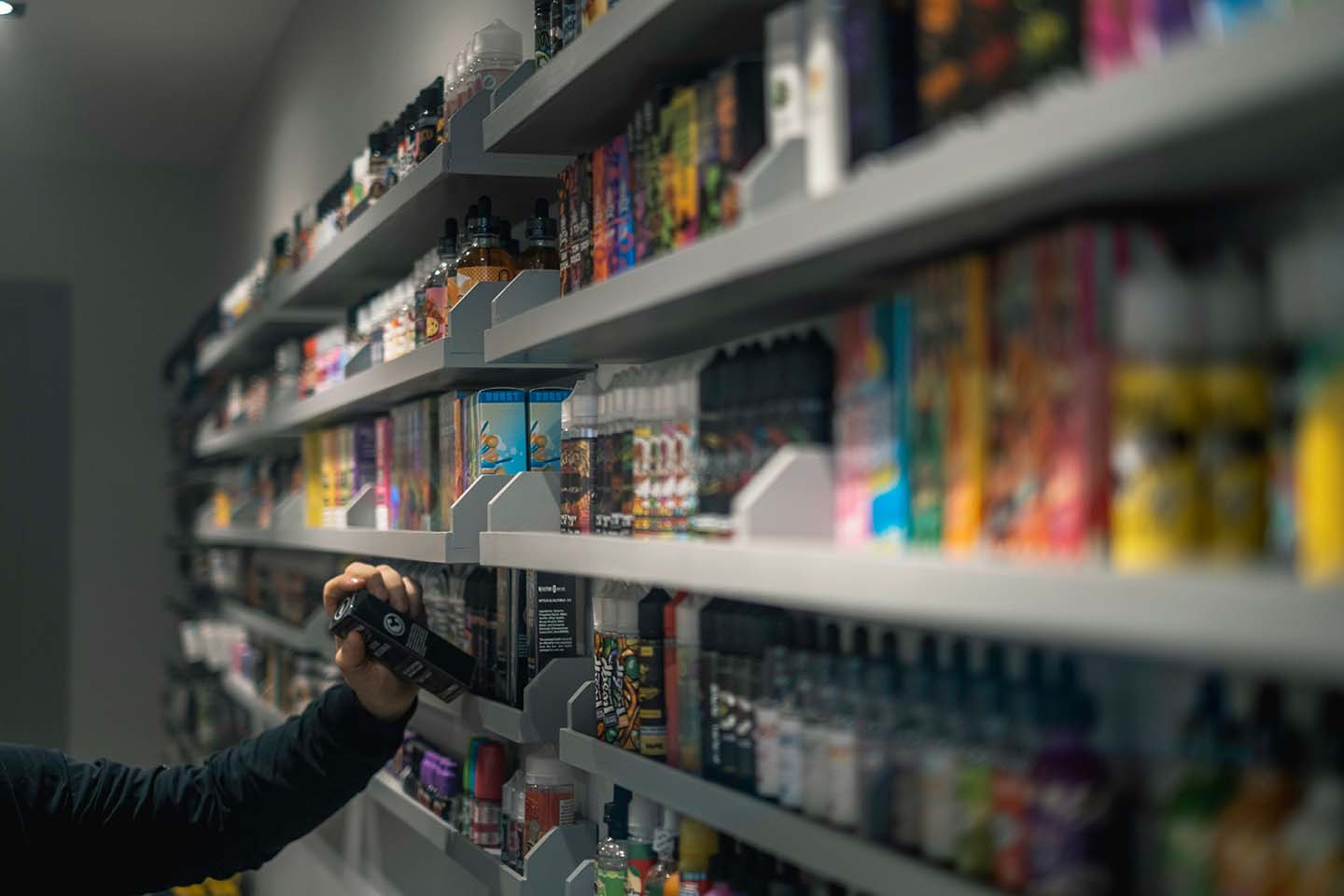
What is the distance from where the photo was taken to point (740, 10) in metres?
1.57

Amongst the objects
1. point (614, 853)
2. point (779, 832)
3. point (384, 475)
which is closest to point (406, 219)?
point (384, 475)

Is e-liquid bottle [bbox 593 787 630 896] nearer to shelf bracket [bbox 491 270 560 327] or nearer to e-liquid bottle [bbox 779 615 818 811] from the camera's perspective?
e-liquid bottle [bbox 779 615 818 811]

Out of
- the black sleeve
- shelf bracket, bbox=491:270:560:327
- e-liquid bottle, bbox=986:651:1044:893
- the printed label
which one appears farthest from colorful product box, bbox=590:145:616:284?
the black sleeve

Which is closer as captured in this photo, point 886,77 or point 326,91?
point 886,77

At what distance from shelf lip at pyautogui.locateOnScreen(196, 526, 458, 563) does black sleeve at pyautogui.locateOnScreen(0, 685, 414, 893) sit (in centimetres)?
30

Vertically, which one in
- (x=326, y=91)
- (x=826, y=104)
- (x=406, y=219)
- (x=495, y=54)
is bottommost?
(x=826, y=104)

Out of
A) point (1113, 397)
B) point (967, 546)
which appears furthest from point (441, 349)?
point (1113, 397)

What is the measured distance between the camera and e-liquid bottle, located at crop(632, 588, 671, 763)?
6.20ft

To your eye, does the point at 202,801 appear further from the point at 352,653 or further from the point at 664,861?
the point at 664,861

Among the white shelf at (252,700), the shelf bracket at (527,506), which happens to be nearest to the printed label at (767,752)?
the shelf bracket at (527,506)

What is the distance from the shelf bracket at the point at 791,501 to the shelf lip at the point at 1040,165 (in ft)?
0.62

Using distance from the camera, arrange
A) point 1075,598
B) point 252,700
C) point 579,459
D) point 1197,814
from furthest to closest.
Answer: point 252,700, point 579,459, point 1197,814, point 1075,598

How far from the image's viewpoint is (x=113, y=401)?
24.2 ft

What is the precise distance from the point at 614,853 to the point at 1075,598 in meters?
1.38
